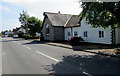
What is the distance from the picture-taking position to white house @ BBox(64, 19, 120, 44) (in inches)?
897

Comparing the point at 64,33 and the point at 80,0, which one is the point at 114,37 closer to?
the point at 80,0

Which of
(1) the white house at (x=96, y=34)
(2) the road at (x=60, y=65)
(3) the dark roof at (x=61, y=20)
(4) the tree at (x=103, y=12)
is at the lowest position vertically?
(2) the road at (x=60, y=65)

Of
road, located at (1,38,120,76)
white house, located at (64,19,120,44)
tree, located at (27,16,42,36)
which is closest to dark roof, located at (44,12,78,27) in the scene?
white house, located at (64,19,120,44)

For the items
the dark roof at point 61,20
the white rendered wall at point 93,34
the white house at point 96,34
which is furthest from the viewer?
the dark roof at point 61,20

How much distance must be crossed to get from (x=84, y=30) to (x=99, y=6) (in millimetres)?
15186

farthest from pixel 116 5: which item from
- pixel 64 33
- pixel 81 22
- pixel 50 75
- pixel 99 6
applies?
pixel 64 33

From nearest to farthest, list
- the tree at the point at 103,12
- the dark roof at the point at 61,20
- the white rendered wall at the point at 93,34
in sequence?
the tree at the point at 103,12 → the white rendered wall at the point at 93,34 → the dark roof at the point at 61,20

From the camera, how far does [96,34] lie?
2544 centimetres

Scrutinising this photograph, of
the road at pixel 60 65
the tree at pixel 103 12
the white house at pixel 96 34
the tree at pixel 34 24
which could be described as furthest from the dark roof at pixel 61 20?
the road at pixel 60 65

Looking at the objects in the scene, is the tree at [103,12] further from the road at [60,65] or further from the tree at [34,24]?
the tree at [34,24]

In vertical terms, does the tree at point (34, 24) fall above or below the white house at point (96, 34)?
above

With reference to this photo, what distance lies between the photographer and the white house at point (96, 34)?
22.8 meters

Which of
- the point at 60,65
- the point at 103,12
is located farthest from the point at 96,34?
the point at 60,65

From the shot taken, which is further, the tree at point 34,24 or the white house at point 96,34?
the tree at point 34,24
